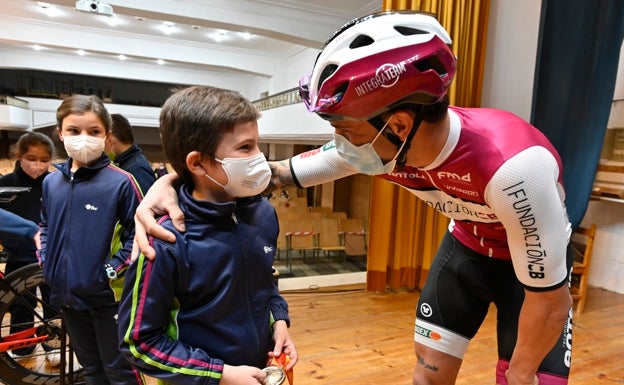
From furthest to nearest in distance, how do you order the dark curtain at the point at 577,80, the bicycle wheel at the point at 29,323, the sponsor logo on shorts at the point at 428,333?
the dark curtain at the point at 577,80, the bicycle wheel at the point at 29,323, the sponsor logo on shorts at the point at 428,333

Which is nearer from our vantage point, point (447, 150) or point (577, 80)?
point (447, 150)

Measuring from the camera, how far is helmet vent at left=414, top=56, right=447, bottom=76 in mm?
948

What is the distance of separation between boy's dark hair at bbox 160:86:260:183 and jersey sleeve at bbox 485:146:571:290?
0.67 meters

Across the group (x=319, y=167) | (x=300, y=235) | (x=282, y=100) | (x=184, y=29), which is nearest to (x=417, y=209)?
(x=300, y=235)

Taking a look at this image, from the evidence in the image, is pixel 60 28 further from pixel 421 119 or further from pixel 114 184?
pixel 421 119

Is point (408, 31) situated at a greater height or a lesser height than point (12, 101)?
lesser

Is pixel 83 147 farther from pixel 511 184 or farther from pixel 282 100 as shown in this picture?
pixel 282 100

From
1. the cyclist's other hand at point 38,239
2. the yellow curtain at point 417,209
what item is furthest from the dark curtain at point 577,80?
the cyclist's other hand at point 38,239

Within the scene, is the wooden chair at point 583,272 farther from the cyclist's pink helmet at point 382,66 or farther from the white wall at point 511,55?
the cyclist's pink helmet at point 382,66

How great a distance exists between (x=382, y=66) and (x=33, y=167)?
96.5 inches

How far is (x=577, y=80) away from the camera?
9.89ft

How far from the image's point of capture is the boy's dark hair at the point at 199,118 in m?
0.94

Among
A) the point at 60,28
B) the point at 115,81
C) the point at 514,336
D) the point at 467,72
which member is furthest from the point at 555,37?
the point at 115,81

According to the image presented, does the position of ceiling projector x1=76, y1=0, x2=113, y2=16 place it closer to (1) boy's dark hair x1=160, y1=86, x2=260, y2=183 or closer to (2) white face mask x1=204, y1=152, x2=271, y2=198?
(1) boy's dark hair x1=160, y1=86, x2=260, y2=183
